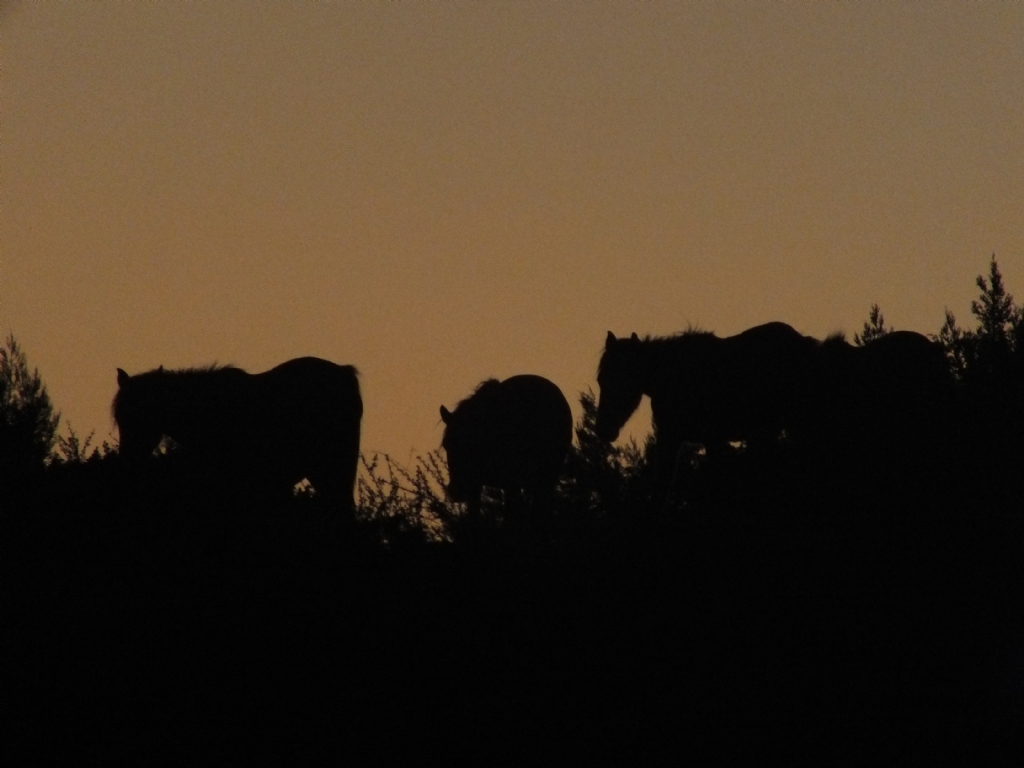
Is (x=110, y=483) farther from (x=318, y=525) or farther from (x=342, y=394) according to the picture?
(x=342, y=394)

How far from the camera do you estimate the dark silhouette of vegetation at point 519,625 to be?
12.0 m

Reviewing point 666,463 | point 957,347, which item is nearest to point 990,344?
point 957,347

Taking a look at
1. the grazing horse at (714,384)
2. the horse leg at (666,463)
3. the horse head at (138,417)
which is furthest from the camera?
the horse head at (138,417)

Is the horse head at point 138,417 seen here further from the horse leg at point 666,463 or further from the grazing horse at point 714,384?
the horse leg at point 666,463

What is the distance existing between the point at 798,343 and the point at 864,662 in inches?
256

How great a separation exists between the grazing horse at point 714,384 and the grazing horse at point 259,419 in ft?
→ 11.1

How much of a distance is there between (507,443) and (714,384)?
3.39 metres

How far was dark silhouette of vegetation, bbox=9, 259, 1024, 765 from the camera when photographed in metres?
12.0

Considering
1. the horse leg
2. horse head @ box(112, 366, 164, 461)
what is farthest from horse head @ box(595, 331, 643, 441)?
horse head @ box(112, 366, 164, 461)

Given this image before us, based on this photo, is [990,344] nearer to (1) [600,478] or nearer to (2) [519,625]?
(1) [600,478]

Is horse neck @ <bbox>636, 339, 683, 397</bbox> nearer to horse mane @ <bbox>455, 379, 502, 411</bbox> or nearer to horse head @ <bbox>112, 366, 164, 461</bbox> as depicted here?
horse mane @ <bbox>455, 379, 502, 411</bbox>

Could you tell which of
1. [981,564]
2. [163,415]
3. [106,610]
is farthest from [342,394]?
[981,564]

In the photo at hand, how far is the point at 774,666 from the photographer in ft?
42.7

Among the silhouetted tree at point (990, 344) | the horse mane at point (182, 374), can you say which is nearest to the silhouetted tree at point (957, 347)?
the silhouetted tree at point (990, 344)
